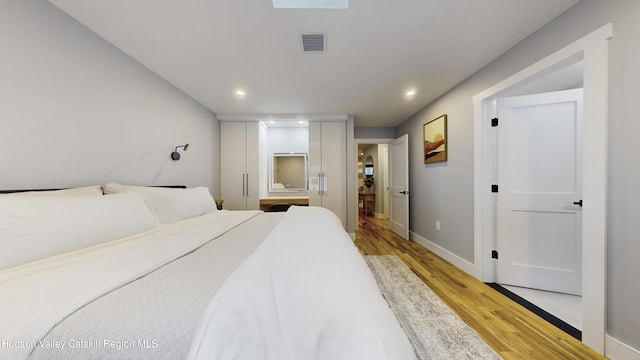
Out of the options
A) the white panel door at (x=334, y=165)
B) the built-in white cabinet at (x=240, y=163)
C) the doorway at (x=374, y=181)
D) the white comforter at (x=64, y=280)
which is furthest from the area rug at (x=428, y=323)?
the doorway at (x=374, y=181)

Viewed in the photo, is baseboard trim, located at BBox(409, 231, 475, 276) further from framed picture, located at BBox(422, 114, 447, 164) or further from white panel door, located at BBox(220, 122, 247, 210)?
white panel door, located at BBox(220, 122, 247, 210)

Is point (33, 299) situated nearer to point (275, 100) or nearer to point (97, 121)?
point (97, 121)

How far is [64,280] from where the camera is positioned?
28.9 inches

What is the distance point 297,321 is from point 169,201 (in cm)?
184

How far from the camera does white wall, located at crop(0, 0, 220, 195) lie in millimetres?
1266

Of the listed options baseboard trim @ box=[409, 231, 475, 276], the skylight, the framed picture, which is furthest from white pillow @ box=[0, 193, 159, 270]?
the framed picture

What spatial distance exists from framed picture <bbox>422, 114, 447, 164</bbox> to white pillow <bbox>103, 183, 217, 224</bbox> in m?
3.06

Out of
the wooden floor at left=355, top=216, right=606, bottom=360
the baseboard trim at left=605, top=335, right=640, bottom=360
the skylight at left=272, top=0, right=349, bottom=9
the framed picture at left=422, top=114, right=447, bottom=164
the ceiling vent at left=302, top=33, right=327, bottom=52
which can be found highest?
the skylight at left=272, top=0, right=349, bottom=9

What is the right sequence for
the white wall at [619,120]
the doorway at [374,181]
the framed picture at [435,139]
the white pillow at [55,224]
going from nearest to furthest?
the white pillow at [55,224] → the white wall at [619,120] → the framed picture at [435,139] → the doorway at [374,181]

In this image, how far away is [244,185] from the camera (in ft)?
12.5

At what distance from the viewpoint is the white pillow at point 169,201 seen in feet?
5.79

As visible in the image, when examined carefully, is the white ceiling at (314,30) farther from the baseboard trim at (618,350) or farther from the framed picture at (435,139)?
the baseboard trim at (618,350)

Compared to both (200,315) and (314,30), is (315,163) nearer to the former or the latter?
(314,30)

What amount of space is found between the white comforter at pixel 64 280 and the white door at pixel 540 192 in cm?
279
